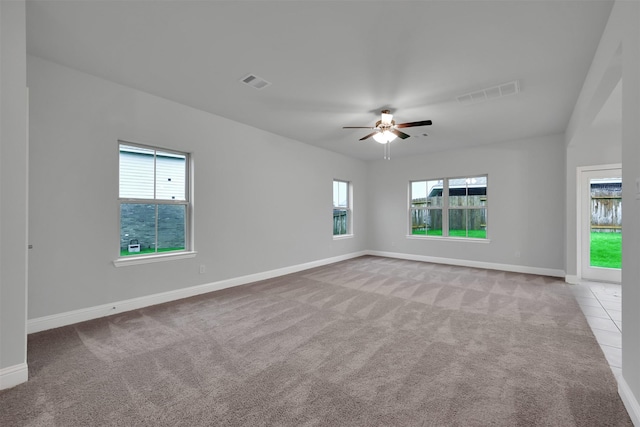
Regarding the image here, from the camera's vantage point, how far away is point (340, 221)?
23.9 feet

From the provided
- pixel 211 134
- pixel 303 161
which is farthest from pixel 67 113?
pixel 303 161

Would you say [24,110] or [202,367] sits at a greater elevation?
[24,110]

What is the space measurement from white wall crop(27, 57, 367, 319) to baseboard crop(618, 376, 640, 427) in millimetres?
4383

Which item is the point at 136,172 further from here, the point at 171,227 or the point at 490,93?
the point at 490,93

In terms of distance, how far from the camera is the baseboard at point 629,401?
5.12 feet

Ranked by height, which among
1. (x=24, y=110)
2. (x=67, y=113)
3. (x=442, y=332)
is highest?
(x=67, y=113)

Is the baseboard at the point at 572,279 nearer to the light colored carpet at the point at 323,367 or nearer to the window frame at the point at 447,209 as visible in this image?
the light colored carpet at the point at 323,367

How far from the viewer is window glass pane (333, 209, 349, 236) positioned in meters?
7.12

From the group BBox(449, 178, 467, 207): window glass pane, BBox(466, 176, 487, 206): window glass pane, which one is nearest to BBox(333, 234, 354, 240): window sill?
BBox(449, 178, 467, 207): window glass pane

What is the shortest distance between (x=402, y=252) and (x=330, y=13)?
6.14m

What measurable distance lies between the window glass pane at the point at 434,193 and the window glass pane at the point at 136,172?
6043 mm

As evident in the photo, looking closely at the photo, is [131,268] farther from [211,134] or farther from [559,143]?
[559,143]

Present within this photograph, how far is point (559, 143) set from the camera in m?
5.29

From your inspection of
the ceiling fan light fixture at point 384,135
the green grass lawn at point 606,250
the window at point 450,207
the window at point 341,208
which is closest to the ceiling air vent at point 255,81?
the ceiling fan light fixture at point 384,135
